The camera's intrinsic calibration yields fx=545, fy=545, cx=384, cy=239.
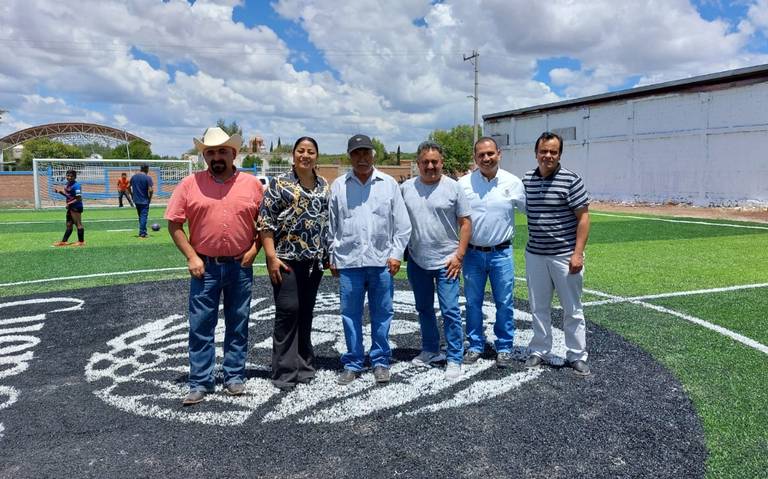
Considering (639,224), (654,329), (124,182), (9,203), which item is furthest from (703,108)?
(9,203)

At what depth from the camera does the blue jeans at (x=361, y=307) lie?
14.0 feet

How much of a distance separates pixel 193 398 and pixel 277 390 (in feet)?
2.03

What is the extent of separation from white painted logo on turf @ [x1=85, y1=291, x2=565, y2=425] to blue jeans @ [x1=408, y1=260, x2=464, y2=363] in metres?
0.25

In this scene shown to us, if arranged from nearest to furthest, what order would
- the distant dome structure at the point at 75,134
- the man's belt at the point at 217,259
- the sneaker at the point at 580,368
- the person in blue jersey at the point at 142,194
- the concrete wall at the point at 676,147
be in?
the man's belt at the point at 217,259 < the sneaker at the point at 580,368 < the person in blue jersey at the point at 142,194 < the concrete wall at the point at 676,147 < the distant dome structure at the point at 75,134

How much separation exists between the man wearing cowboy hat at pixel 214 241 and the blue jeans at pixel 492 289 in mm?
1800

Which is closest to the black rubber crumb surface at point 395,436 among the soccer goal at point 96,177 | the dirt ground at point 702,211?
the dirt ground at point 702,211

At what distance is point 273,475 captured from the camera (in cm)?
301

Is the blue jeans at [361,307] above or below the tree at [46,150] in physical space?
below

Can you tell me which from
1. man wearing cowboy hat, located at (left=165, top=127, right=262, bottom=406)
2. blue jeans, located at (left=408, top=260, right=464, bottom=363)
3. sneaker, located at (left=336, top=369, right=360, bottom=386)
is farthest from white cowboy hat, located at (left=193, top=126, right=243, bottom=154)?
sneaker, located at (left=336, top=369, right=360, bottom=386)

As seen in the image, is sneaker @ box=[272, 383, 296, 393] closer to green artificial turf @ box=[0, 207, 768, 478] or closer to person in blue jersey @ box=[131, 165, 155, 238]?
green artificial turf @ box=[0, 207, 768, 478]

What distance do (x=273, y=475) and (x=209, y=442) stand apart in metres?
0.61

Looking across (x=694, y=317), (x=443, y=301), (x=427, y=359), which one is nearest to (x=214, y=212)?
(x=443, y=301)

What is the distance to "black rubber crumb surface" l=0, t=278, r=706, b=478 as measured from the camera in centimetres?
308

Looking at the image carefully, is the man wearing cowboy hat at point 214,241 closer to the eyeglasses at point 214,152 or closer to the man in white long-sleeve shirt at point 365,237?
the eyeglasses at point 214,152
